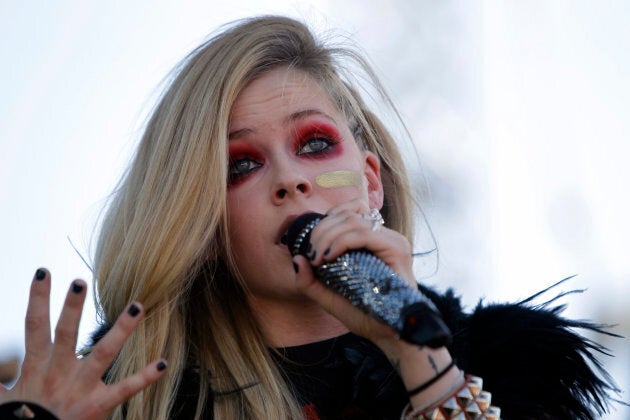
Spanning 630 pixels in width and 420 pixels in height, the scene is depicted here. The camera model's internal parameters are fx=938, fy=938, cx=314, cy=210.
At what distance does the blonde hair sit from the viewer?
2.39 metres

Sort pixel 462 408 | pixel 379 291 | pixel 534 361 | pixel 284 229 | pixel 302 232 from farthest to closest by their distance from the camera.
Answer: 1. pixel 284 229
2. pixel 534 361
3. pixel 302 232
4. pixel 462 408
5. pixel 379 291

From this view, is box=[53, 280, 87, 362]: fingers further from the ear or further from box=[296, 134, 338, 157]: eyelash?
the ear

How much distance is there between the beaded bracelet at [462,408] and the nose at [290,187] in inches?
26.2

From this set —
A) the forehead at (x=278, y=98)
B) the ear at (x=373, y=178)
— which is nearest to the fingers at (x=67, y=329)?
the forehead at (x=278, y=98)

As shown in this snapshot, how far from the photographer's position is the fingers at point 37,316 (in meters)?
1.80

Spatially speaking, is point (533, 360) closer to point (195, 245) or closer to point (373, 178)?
point (373, 178)

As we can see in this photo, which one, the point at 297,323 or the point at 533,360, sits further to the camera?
the point at 297,323

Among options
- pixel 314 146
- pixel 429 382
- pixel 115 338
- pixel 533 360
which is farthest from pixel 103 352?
pixel 533 360

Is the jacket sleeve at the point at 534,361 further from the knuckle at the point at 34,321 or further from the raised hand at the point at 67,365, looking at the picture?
the knuckle at the point at 34,321

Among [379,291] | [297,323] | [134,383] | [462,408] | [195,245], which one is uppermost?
[195,245]

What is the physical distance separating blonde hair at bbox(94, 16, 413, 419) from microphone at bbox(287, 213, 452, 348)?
1.73 feet

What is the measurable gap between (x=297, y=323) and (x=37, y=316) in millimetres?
851

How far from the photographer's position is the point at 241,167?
2.47 m

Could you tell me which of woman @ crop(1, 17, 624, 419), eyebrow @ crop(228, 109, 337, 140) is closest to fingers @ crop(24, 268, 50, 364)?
woman @ crop(1, 17, 624, 419)
